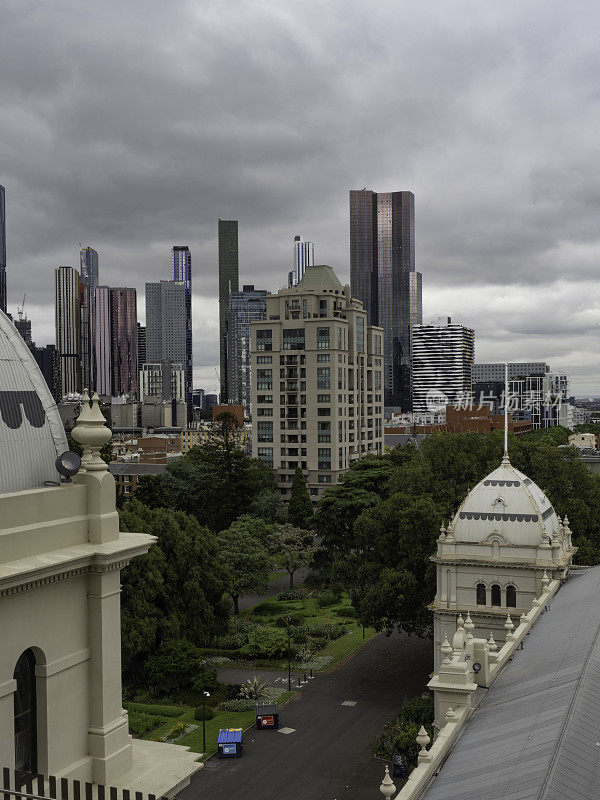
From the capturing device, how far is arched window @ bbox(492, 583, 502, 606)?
1655 inches

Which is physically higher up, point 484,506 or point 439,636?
point 484,506

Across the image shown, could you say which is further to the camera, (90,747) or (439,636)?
(439,636)

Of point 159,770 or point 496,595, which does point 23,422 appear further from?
point 496,595

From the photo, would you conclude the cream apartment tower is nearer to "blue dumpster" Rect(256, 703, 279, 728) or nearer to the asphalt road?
the asphalt road

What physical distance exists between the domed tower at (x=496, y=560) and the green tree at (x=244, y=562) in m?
26.8

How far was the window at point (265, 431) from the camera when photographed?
112 meters

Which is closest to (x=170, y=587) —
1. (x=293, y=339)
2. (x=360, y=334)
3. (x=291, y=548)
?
(x=291, y=548)

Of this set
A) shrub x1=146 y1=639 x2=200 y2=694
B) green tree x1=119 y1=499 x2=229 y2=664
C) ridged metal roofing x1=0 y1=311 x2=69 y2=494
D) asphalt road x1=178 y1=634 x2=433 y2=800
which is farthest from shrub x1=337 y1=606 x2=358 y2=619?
ridged metal roofing x1=0 y1=311 x2=69 y2=494

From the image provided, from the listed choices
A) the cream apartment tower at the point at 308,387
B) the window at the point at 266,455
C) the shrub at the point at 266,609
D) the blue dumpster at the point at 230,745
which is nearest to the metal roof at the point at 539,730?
the blue dumpster at the point at 230,745

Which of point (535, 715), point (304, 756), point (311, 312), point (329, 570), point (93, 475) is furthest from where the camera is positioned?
point (311, 312)

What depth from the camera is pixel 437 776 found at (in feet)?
67.5

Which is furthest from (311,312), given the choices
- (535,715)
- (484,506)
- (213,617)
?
(535,715)

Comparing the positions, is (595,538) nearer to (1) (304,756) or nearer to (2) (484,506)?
(2) (484,506)

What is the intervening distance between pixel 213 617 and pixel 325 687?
952 centimetres
